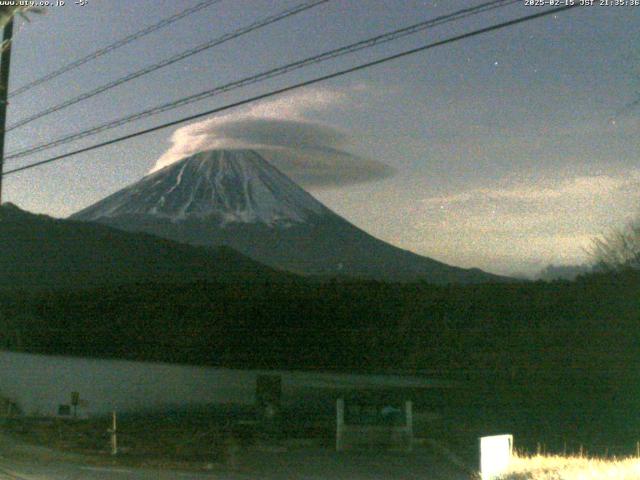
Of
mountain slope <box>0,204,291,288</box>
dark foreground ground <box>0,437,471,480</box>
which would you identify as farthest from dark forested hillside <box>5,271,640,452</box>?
dark foreground ground <box>0,437,471,480</box>

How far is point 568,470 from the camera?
1073cm

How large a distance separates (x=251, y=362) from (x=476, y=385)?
61.9 feet

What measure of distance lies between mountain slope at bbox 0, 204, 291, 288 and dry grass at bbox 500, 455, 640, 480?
2174 inches

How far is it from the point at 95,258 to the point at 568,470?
248ft

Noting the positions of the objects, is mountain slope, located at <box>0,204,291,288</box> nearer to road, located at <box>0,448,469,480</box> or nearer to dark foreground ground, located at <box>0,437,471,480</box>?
dark foreground ground, located at <box>0,437,471,480</box>

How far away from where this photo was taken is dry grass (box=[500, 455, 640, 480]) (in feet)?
A: 32.5

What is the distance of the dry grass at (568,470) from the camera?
9.91 m

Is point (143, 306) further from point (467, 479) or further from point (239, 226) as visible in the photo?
point (239, 226)

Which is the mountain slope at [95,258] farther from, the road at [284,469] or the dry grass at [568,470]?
the dry grass at [568,470]

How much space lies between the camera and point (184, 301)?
60.5m

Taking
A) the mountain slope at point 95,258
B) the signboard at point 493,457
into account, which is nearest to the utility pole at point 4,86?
the signboard at point 493,457

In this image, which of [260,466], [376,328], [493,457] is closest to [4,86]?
[260,466]

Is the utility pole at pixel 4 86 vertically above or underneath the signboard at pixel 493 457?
above

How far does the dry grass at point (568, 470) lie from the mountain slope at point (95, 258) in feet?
181
